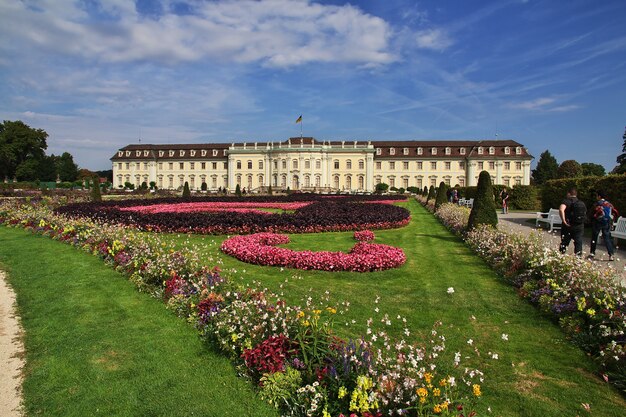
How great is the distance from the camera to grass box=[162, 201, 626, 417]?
346 cm

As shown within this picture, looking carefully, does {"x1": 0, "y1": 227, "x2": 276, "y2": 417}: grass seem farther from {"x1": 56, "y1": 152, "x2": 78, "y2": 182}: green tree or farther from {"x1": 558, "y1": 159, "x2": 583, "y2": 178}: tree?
{"x1": 56, "y1": 152, "x2": 78, "y2": 182}: green tree

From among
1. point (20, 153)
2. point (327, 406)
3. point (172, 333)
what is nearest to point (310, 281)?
point (172, 333)

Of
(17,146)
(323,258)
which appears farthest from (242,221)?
(17,146)

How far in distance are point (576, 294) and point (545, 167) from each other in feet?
295

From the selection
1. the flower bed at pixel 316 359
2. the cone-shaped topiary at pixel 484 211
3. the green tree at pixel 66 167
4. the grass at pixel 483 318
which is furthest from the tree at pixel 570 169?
the green tree at pixel 66 167

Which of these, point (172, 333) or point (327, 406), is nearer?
point (327, 406)

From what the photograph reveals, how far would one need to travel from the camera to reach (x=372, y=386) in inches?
113

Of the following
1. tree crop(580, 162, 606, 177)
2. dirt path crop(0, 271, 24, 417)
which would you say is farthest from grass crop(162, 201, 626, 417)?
tree crop(580, 162, 606, 177)

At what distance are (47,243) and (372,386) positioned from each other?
1022 centimetres

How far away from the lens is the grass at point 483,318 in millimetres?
3465

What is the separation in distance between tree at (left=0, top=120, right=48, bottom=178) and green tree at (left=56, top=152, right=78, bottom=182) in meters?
Answer: 18.7

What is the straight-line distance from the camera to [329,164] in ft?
220

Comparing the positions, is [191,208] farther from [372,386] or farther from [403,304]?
[372,386]

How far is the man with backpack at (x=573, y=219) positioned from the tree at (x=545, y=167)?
272 feet
